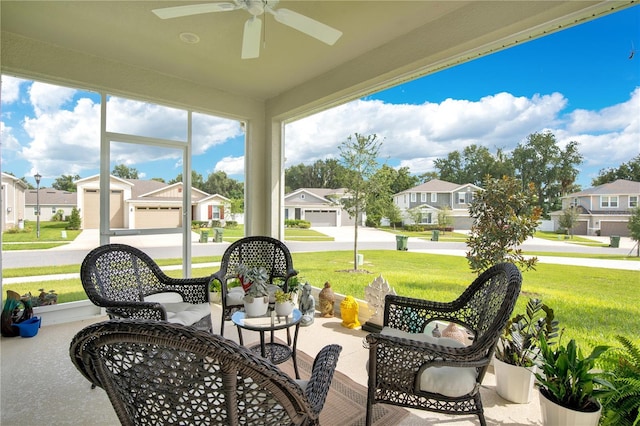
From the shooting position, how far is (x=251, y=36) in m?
2.29

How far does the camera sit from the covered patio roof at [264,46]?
258 centimetres

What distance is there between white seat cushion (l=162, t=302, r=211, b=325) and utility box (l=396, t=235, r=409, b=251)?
2182mm

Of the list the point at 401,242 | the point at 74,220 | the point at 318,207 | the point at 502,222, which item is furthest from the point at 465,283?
the point at 74,220

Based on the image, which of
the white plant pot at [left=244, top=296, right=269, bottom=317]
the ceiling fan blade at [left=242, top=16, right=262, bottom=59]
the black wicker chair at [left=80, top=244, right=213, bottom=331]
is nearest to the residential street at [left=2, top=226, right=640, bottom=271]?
the black wicker chair at [left=80, top=244, right=213, bottom=331]

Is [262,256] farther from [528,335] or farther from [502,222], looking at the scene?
[528,335]

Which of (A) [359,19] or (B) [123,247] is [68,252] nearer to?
(B) [123,247]

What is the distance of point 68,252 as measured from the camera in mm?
3770

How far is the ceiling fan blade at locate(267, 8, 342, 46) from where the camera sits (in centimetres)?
209

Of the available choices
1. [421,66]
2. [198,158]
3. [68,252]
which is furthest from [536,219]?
[68,252]

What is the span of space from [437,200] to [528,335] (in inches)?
60.5

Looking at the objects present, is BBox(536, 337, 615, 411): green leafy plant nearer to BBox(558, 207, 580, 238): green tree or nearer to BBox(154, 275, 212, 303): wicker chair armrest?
BBox(558, 207, 580, 238): green tree

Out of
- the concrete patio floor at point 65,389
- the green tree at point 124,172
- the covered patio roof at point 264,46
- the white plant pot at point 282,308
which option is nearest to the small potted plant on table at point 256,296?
the white plant pot at point 282,308

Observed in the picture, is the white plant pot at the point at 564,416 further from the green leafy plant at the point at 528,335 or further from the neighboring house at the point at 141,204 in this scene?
the neighboring house at the point at 141,204

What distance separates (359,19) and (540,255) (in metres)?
2.54
